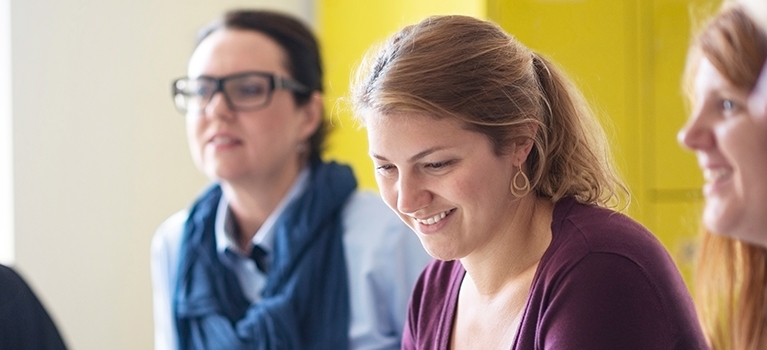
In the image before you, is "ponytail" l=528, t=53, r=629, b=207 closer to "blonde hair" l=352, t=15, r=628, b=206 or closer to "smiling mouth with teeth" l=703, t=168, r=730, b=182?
"blonde hair" l=352, t=15, r=628, b=206

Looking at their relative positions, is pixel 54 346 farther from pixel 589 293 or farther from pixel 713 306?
pixel 713 306

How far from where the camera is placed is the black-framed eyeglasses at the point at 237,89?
2.19 meters

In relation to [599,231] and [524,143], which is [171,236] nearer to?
[524,143]

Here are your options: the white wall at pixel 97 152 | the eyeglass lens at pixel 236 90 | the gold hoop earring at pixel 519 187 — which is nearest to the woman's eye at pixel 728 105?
the gold hoop earring at pixel 519 187

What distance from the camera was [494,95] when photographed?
1.25 m

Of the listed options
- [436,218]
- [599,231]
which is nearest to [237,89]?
[436,218]

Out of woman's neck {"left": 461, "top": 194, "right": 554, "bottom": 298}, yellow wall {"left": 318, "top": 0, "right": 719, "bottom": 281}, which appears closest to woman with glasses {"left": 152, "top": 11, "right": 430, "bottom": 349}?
yellow wall {"left": 318, "top": 0, "right": 719, "bottom": 281}

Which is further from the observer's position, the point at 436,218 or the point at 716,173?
the point at 436,218

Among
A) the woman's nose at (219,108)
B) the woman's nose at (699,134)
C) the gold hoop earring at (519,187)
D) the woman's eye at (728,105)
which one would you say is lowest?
the gold hoop earring at (519,187)

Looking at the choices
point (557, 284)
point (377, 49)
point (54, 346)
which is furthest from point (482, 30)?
point (54, 346)

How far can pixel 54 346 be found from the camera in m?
1.24

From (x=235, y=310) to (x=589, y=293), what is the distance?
1.23 m

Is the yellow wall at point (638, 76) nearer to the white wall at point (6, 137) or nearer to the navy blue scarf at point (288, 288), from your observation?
the navy blue scarf at point (288, 288)

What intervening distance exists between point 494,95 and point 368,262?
0.92 metres
